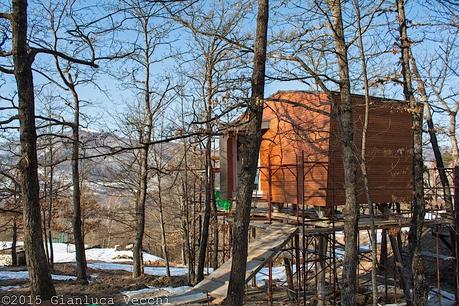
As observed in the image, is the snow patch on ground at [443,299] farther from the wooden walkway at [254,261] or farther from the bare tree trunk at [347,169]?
the bare tree trunk at [347,169]

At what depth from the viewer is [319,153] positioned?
36.9ft

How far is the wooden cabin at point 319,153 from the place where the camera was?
11188 millimetres

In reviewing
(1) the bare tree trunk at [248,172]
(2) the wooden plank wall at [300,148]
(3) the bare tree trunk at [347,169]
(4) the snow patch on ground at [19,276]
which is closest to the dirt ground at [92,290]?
(4) the snow patch on ground at [19,276]

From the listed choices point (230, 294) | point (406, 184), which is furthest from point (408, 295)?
point (230, 294)

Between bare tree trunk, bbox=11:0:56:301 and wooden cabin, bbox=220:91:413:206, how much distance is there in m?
5.64

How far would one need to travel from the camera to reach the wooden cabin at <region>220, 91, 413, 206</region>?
11.2 metres

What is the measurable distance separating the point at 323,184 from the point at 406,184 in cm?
355

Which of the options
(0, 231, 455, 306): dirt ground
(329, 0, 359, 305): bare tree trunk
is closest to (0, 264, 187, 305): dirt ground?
(0, 231, 455, 306): dirt ground

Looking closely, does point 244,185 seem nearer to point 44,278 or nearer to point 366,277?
point 44,278

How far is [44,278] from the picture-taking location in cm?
693

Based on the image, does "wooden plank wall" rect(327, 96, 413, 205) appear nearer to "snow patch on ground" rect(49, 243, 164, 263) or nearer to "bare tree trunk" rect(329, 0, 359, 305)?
"bare tree trunk" rect(329, 0, 359, 305)

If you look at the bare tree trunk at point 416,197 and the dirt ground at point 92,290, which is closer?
the bare tree trunk at point 416,197

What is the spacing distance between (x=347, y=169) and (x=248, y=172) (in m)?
2.81

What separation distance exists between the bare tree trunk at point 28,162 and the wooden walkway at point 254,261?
275cm
